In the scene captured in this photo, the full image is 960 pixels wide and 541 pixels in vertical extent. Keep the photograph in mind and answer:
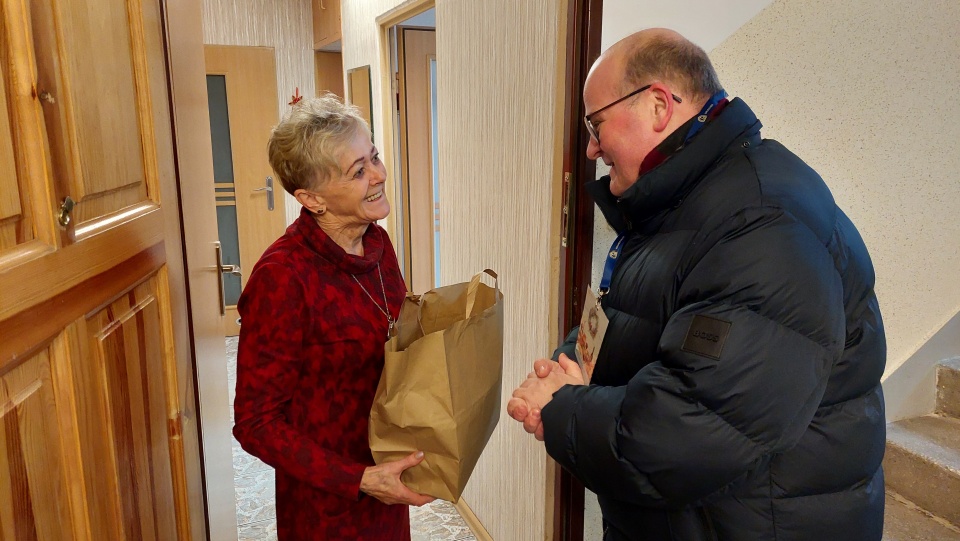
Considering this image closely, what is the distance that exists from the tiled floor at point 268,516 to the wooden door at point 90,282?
1420 millimetres

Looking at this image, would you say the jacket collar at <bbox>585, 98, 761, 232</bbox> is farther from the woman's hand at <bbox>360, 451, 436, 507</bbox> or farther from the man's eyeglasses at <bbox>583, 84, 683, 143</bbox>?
the woman's hand at <bbox>360, 451, 436, 507</bbox>

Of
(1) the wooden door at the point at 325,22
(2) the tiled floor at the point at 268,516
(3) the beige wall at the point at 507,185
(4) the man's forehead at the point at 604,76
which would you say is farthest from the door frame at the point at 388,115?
(4) the man's forehead at the point at 604,76

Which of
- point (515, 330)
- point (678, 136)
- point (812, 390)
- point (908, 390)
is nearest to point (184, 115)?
point (678, 136)

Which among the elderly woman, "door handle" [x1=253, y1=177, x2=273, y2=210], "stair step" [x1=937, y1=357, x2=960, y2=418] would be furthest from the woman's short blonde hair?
"door handle" [x1=253, y1=177, x2=273, y2=210]

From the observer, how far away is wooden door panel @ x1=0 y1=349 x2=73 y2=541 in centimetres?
60

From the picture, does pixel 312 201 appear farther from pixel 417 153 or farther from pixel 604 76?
pixel 417 153

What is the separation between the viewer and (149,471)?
1050mm

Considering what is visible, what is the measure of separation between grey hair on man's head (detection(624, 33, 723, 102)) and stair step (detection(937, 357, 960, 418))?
1.68 meters

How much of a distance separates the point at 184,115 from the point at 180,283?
0.36 m

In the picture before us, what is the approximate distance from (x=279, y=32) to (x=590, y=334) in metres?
4.86

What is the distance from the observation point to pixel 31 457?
654 mm

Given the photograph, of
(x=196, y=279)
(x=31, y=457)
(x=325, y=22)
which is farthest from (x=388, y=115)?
(x=31, y=457)

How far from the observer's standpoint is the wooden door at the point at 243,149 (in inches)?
189

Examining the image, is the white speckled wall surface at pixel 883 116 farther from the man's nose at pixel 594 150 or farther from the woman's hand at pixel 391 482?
the woman's hand at pixel 391 482
